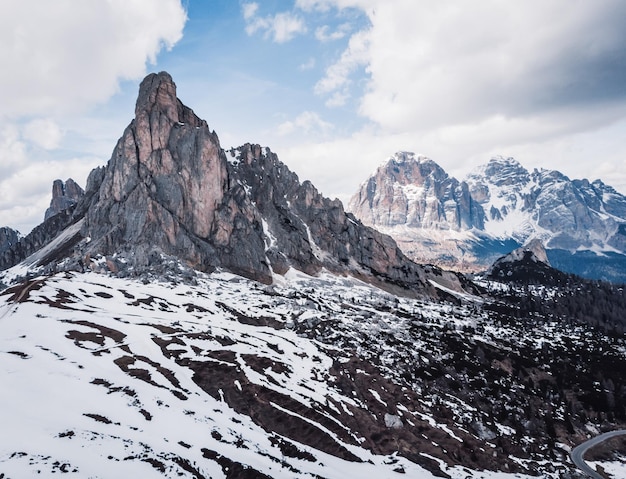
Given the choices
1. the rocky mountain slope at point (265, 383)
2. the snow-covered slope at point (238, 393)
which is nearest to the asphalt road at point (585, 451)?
the rocky mountain slope at point (265, 383)

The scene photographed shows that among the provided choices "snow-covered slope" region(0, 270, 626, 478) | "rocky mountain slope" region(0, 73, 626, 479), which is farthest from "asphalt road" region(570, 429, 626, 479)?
"snow-covered slope" region(0, 270, 626, 478)

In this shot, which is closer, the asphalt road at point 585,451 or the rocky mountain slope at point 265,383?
the rocky mountain slope at point 265,383

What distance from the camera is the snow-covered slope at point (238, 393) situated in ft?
127

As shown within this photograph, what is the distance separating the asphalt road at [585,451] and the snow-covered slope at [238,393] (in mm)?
3101

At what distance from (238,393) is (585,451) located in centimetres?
6827

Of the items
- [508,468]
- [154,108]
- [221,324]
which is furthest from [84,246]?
[508,468]

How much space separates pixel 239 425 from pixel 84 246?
16278 cm

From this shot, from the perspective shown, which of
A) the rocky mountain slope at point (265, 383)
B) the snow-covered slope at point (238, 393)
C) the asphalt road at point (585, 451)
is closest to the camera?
the snow-covered slope at point (238, 393)

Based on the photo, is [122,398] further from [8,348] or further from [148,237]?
[148,237]

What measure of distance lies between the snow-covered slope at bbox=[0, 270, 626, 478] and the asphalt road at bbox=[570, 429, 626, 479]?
3.10 metres

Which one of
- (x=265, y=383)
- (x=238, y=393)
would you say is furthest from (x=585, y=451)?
(x=238, y=393)

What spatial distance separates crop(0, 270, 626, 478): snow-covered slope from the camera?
38.7m

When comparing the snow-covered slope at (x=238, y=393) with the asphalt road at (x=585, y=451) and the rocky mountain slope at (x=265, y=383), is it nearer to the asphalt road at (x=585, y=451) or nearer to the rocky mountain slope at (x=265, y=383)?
the rocky mountain slope at (x=265, y=383)

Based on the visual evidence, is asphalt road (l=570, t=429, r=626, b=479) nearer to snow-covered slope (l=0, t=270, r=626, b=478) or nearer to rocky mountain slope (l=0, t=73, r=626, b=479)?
rocky mountain slope (l=0, t=73, r=626, b=479)
